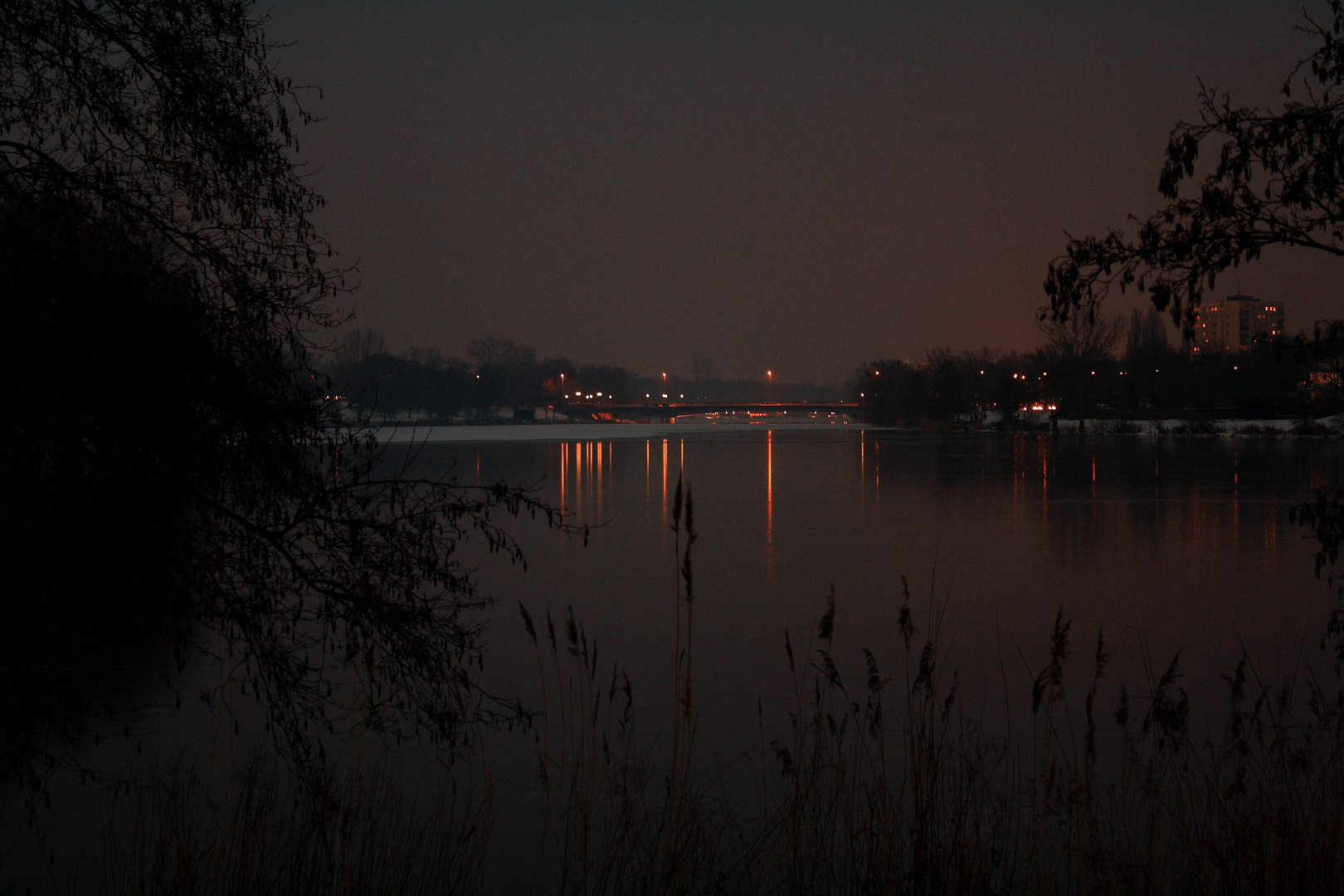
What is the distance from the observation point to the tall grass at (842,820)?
527 centimetres

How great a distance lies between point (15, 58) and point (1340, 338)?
7.45 metres

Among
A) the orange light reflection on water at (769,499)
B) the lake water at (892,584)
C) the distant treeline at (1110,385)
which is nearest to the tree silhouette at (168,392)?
the lake water at (892,584)

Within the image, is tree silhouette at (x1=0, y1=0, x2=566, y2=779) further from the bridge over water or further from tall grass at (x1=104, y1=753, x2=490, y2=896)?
the bridge over water

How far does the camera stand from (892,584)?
1620cm

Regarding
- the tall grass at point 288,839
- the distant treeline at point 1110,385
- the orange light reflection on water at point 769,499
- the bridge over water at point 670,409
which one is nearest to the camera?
the tall grass at point 288,839

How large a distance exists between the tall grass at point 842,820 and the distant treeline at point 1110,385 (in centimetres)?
6847

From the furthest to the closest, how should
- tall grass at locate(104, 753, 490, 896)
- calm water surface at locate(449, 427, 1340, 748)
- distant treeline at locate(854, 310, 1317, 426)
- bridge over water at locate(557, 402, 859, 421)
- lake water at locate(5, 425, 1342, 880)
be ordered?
bridge over water at locate(557, 402, 859, 421) < distant treeline at locate(854, 310, 1317, 426) < calm water surface at locate(449, 427, 1340, 748) < lake water at locate(5, 425, 1342, 880) < tall grass at locate(104, 753, 490, 896)

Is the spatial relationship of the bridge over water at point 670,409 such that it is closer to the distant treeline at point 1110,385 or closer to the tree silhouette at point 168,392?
the distant treeline at point 1110,385

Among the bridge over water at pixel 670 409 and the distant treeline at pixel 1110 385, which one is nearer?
the distant treeline at pixel 1110 385

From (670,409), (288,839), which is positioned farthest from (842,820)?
(670,409)

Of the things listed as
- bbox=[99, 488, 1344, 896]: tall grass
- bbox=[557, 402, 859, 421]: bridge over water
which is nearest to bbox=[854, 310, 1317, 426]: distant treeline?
bbox=[557, 402, 859, 421]: bridge over water

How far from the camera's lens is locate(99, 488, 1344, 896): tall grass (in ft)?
17.3

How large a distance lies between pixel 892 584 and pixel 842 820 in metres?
9.25

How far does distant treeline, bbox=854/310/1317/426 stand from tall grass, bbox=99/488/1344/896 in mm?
68473
